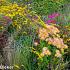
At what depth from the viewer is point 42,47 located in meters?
4.59

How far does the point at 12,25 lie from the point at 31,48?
0.91 meters

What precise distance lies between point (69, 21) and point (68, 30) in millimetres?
660

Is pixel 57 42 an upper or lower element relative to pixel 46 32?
lower

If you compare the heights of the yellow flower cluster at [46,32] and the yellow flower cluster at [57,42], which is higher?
the yellow flower cluster at [46,32]

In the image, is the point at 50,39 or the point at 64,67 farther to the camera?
the point at 64,67

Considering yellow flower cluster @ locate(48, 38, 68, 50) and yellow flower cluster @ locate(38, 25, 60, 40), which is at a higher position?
yellow flower cluster @ locate(38, 25, 60, 40)

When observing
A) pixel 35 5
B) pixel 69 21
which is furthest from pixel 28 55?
pixel 35 5

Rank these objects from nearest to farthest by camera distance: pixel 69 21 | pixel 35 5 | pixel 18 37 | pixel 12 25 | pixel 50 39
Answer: pixel 50 39, pixel 18 37, pixel 12 25, pixel 69 21, pixel 35 5

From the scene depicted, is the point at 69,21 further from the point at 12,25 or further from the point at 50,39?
the point at 50,39

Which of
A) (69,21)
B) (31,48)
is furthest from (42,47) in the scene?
(69,21)

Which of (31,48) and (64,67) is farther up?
(31,48)

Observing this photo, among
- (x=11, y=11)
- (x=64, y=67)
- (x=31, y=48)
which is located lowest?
(x=64, y=67)

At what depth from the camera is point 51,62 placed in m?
4.56

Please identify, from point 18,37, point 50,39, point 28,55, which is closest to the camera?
point 50,39
